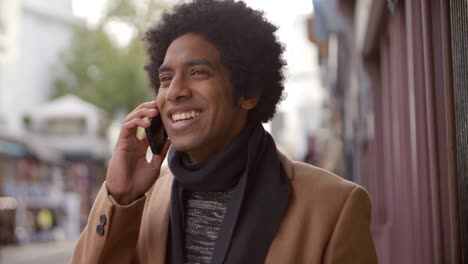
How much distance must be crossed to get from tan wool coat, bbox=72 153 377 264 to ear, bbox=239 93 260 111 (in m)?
0.20

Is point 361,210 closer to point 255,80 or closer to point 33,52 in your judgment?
point 255,80

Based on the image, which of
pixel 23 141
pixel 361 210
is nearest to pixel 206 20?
pixel 361 210

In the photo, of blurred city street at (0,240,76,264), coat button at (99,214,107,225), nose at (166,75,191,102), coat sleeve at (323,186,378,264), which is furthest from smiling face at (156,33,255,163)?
blurred city street at (0,240,76,264)

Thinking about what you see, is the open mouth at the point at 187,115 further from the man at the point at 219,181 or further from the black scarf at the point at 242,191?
the black scarf at the point at 242,191

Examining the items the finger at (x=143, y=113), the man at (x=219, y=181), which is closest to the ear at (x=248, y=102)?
the man at (x=219, y=181)

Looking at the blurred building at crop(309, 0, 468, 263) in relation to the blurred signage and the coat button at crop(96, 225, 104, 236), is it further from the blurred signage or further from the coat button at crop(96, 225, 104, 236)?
the blurred signage

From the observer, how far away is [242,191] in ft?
8.34

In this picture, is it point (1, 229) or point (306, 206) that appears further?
point (1, 229)

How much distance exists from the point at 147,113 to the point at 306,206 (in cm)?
63

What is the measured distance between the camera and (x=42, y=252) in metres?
18.9

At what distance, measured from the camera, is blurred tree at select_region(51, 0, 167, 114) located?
38.9 m

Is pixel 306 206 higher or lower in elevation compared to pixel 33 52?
lower

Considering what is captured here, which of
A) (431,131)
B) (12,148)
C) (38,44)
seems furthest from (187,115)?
(38,44)

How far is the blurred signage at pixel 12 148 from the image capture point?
20.2m
